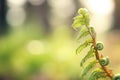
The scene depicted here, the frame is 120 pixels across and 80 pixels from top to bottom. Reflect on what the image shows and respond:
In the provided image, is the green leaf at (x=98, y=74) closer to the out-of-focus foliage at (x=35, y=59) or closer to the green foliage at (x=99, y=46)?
the green foliage at (x=99, y=46)

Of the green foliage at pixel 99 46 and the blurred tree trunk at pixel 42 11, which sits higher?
the blurred tree trunk at pixel 42 11

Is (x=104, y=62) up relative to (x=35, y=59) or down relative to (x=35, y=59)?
down

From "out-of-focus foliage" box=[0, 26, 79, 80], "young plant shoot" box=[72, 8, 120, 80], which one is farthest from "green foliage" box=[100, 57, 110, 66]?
"out-of-focus foliage" box=[0, 26, 79, 80]

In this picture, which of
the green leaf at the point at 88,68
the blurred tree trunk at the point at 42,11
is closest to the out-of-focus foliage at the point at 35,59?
the green leaf at the point at 88,68

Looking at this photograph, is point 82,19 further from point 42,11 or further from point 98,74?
point 42,11

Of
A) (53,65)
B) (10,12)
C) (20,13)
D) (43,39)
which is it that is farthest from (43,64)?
(20,13)

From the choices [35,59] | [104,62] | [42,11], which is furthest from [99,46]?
[42,11]

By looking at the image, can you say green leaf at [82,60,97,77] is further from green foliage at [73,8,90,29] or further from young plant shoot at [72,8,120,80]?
green foliage at [73,8,90,29]

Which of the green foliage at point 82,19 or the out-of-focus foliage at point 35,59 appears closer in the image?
the green foliage at point 82,19

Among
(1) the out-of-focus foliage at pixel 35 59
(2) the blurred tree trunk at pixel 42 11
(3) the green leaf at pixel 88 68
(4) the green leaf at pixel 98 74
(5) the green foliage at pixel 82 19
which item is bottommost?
(4) the green leaf at pixel 98 74

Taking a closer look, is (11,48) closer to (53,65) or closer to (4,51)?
(4,51)

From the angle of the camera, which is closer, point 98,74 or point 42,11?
point 98,74
